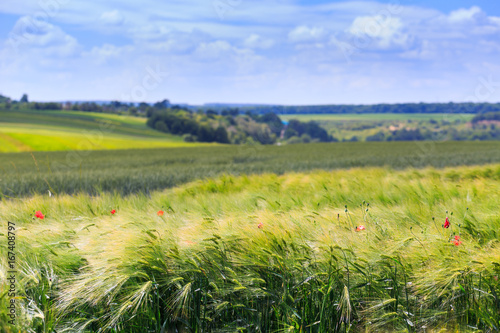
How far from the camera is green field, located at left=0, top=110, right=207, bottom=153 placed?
173 ft

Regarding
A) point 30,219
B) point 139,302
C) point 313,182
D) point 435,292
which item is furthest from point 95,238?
point 313,182

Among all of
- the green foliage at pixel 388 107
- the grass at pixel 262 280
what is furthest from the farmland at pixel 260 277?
the green foliage at pixel 388 107

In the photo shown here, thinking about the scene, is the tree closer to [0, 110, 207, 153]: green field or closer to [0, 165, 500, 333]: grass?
[0, 110, 207, 153]: green field

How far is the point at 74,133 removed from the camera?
6450 cm

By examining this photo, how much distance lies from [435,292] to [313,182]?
454 cm

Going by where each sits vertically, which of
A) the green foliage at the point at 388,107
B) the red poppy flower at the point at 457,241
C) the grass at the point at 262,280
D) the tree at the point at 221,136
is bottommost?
the tree at the point at 221,136

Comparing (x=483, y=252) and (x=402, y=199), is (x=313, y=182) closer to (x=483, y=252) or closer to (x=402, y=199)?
(x=402, y=199)

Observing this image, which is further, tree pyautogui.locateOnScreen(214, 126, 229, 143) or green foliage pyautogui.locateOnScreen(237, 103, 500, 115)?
tree pyautogui.locateOnScreen(214, 126, 229, 143)

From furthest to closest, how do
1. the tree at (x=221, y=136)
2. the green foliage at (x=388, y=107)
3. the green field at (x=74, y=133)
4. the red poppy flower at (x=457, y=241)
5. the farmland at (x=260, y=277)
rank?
the tree at (x=221, y=136) → the green field at (x=74, y=133) → the green foliage at (x=388, y=107) → the red poppy flower at (x=457, y=241) → the farmland at (x=260, y=277)

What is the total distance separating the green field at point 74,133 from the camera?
2082 inches

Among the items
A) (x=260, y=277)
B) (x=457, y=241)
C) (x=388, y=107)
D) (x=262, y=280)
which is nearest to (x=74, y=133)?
(x=260, y=277)

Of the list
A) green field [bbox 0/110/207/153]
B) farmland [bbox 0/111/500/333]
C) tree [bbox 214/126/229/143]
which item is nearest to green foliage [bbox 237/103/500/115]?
tree [bbox 214/126/229/143]

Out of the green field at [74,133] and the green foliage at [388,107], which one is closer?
the green foliage at [388,107]

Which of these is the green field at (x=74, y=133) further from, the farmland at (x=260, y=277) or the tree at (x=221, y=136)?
the farmland at (x=260, y=277)
